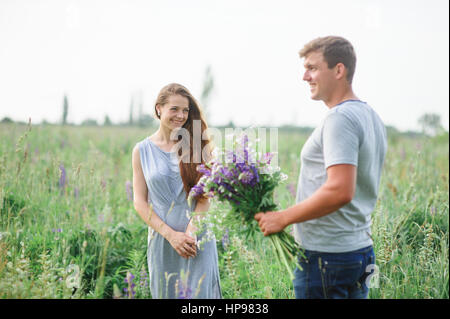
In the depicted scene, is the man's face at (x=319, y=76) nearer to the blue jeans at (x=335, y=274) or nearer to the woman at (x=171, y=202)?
the blue jeans at (x=335, y=274)

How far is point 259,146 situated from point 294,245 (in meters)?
0.61

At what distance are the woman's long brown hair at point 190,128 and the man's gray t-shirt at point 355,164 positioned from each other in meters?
0.92

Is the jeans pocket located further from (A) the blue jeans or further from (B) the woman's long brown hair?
(B) the woman's long brown hair

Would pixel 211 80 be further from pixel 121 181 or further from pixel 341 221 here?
pixel 341 221

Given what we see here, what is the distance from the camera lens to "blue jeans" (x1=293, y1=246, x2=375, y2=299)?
170cm

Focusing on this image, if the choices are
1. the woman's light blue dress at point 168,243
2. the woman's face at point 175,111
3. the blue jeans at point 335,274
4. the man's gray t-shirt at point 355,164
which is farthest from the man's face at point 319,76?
the woman's light blue dress at point 168,243

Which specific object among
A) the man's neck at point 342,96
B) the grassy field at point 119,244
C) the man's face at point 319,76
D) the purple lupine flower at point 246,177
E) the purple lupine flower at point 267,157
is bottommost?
the grassy field at point 119,244

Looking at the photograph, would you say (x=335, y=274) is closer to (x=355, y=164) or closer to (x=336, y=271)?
(x=336, y=271)

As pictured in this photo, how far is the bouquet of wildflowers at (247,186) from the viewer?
1.77 metres

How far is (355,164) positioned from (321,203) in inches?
9.7

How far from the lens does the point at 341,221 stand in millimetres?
1712

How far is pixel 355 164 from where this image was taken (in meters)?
1.52

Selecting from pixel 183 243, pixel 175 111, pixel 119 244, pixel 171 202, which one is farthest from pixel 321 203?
pixel 119 244

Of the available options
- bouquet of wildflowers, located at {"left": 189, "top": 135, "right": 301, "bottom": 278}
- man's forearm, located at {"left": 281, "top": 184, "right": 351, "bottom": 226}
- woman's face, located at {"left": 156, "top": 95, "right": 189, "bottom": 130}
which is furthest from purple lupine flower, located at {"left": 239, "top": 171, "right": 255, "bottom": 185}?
woman's face, located at {"left": 156, "top": 95, "right": 189, "bottom": 130}
